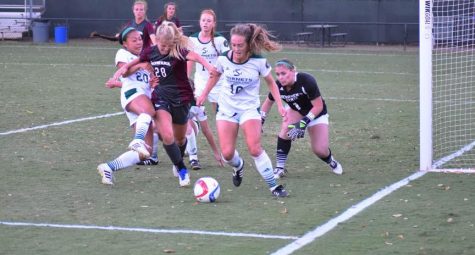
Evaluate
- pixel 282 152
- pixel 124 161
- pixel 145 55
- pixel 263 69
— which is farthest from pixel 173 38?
pixel 282 152

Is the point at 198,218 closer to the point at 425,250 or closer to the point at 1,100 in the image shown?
the point at 425,250

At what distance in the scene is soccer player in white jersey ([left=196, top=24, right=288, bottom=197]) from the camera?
9484 mm

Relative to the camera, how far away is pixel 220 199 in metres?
9.57

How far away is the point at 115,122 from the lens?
51.4ft

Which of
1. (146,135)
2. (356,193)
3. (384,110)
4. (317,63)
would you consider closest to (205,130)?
(146,135)

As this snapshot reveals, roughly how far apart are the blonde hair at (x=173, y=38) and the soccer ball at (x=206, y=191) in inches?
62.4

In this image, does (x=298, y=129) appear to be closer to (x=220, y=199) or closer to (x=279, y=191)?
(x=279, y=191)

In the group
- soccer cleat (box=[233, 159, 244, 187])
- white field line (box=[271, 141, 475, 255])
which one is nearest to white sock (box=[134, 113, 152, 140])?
soccer cleat (box=[233, 159, 244, 187])

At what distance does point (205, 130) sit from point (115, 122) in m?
4.09

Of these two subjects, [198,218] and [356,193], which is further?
[356,193]

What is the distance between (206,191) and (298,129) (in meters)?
1.82

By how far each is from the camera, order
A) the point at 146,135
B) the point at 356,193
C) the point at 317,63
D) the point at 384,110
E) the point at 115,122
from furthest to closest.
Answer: the point at 317,63 < the point at 384,110 < the point at 115,122 < the point at 146,135 < the point at 356,193

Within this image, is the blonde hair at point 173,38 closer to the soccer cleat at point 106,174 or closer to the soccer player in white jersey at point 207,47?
the soccer cleat at point 106,174

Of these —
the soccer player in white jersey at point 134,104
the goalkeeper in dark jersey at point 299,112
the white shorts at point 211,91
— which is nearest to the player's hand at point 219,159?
the white shorts at point 211,91
